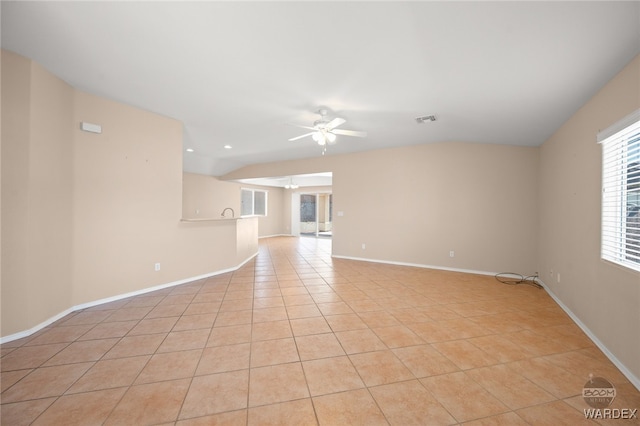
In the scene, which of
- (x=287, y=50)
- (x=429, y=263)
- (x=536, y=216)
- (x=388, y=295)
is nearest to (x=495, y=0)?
(x=287, y=50)

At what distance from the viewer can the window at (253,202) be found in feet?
31.7

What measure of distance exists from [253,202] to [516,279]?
8.73m

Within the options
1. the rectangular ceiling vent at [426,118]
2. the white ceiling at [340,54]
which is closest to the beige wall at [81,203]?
the white ceiling at [340,54]

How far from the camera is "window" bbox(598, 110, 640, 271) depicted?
6.39 ft

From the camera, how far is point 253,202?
33.4 feet

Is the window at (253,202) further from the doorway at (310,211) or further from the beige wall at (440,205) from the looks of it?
the beige wall at (440,205)

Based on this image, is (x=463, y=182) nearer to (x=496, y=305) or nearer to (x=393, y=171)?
(x=393, y=171)

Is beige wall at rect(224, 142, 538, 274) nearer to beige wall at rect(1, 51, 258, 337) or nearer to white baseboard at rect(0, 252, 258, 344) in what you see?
white baseboard at rect(0, 252, 258, 344)

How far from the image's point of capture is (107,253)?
320cm

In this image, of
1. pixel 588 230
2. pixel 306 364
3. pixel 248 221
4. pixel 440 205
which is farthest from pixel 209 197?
pixel 588 230

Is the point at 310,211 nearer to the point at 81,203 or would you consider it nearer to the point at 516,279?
the point at 516,279

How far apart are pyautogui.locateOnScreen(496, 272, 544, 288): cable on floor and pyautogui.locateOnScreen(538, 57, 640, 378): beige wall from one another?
34 centimetres

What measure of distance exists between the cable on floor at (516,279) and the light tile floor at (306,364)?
96cm

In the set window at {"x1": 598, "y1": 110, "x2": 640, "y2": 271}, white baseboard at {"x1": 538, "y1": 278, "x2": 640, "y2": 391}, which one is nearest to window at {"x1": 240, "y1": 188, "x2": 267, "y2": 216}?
white baseboard at {"x1": 538, "y1": 278, "x2": 640, "y2": 391}
